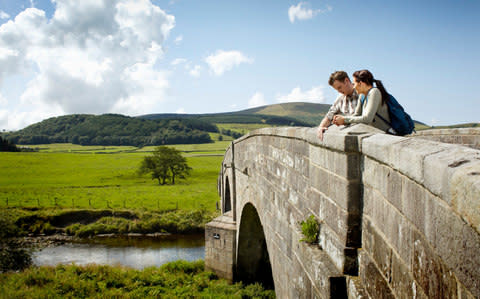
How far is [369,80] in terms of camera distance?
12.3ft

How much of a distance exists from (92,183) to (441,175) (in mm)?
50017

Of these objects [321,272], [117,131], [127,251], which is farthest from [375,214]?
[117,131]

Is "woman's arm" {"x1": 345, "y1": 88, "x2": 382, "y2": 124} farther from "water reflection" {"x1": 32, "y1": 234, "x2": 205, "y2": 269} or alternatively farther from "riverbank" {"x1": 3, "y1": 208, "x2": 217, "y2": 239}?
"riverbank" {"x1": 3, "y1": 208, "x2": 217, "y2": 239}

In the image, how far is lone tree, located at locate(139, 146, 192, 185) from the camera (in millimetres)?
49219

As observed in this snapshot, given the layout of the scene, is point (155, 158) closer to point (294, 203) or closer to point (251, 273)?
point (251, 273)

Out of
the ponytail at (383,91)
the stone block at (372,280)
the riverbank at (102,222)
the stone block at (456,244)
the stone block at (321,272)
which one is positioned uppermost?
the ponytail at (383,91)

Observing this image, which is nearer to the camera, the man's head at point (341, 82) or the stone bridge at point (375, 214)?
the stone bridge at point (375, 214)

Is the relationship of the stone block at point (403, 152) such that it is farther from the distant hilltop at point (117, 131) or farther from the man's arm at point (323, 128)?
the distant hilltop at point (117, 131)

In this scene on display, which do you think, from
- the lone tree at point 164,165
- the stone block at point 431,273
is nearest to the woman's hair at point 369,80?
the stone block at point 431,273

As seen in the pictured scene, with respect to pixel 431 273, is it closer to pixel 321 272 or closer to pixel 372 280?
pixel 372 280

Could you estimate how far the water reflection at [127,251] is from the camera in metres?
21.4

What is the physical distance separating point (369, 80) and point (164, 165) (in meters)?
47.4

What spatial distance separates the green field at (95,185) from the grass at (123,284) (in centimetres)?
1551

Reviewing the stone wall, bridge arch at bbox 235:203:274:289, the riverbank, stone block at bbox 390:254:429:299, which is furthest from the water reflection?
stone block at bbox 390:254:429:299
